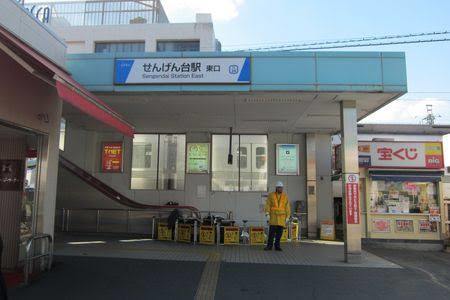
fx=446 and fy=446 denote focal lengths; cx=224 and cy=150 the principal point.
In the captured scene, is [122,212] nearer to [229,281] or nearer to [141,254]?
[141,254]

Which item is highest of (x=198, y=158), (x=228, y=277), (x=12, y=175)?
(x=198, y=158)

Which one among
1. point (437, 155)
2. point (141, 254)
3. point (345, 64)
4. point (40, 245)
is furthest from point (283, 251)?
point (437, 155)

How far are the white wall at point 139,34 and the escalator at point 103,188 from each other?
50.0 feet

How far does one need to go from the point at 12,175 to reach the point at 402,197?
11492 millimetres

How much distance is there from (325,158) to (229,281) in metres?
8.80

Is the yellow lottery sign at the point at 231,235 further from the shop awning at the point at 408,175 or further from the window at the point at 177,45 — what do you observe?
the window at the point at 177,45

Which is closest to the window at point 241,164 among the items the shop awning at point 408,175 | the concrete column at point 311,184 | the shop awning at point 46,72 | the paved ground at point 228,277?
the concrete column at point 311,184

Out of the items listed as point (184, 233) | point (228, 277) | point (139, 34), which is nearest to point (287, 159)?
point (184, 233)

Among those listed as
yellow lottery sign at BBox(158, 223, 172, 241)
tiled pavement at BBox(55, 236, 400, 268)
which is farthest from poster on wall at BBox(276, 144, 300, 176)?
yellow lottery sign at BBox(158, 223, 172, 241)

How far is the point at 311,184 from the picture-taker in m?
15.1

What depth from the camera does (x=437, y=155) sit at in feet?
47.2

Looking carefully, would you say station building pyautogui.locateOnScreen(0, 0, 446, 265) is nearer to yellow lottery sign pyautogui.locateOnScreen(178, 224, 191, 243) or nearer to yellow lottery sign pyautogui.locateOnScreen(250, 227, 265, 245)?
yellow lottery sign pyautogui.locateOnScreen(250, 227, 265, 245)

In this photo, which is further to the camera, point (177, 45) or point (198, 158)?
point (177, 45)

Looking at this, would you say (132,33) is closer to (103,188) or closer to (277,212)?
(103,188)
